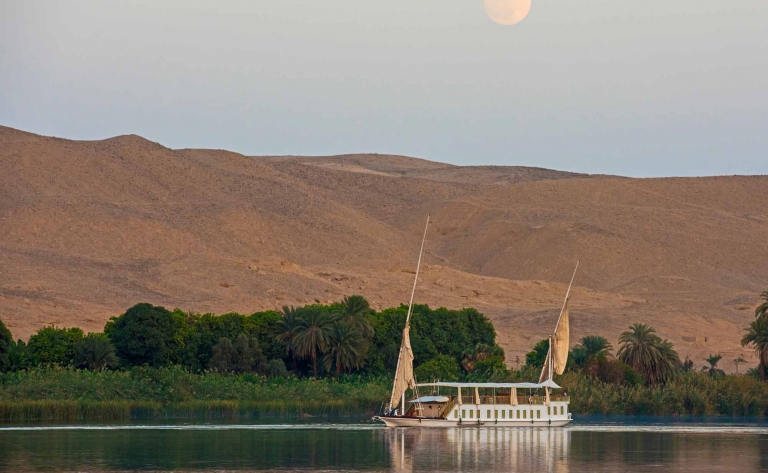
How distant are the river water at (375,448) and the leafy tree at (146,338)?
17.8 m

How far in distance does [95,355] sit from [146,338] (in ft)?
15.1

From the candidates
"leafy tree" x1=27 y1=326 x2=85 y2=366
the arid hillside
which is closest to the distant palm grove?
"leafy tree" x1=27 y1=326 x2=85 y2=366

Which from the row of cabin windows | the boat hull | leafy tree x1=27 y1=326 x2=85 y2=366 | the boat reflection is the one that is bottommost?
the boat reflection

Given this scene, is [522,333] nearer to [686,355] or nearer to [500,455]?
[686,355]

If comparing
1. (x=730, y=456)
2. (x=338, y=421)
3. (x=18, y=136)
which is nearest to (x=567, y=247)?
(x=18, y=136)

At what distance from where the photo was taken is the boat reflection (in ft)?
154

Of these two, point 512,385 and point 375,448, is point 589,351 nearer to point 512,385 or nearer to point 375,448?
point 512,385

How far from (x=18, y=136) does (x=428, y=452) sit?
449ft

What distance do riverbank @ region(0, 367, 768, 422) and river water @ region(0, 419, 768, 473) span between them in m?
4.88

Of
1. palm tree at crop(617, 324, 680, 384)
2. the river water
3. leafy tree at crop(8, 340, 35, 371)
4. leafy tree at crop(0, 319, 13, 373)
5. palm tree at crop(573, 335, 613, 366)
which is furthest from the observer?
palm tree at crop(573, 335, 613, 366)

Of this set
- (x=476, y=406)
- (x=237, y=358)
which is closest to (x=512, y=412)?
(x=476, y=406)

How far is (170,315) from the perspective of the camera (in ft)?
280

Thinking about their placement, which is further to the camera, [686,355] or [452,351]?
[686,355]

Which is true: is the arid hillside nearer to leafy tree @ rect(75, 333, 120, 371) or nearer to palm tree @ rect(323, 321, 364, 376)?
palm tree @ rect(323, 321, 364, 376)
